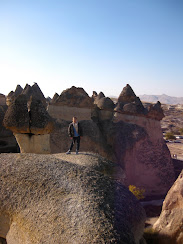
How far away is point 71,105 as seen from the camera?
8.33 metres

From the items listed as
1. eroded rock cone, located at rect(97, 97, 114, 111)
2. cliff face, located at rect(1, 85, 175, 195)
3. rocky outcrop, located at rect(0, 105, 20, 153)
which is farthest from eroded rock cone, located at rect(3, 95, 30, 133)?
eroded rock cone, located at rect(97, 97, 114, 111)

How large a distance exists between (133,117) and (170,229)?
603cm

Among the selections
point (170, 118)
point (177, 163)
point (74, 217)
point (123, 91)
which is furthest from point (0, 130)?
point (170, 118)

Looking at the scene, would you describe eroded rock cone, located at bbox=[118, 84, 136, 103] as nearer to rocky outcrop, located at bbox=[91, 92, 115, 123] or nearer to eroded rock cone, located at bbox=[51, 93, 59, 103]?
rocky outcrop, located at bbox=[91, 92, 115, 123]

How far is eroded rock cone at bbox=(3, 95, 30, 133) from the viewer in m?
4.57

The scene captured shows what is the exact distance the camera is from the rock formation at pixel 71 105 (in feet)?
26.8

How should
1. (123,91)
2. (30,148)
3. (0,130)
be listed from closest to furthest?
(30,148)
(0,130)
(123,91)

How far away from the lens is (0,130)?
640 centimetres

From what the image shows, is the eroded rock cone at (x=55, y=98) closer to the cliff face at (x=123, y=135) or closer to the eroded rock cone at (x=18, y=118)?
the cliff face at (x=123, y=135)

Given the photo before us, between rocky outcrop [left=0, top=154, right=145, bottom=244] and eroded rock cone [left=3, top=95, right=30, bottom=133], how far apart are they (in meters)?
1.47

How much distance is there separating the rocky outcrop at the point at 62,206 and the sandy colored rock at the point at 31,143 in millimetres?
1493

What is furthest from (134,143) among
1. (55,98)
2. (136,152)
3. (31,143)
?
(31,143)

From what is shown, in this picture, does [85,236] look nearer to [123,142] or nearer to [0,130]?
[0,130]

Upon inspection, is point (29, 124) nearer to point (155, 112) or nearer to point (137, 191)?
point (137, 191)
